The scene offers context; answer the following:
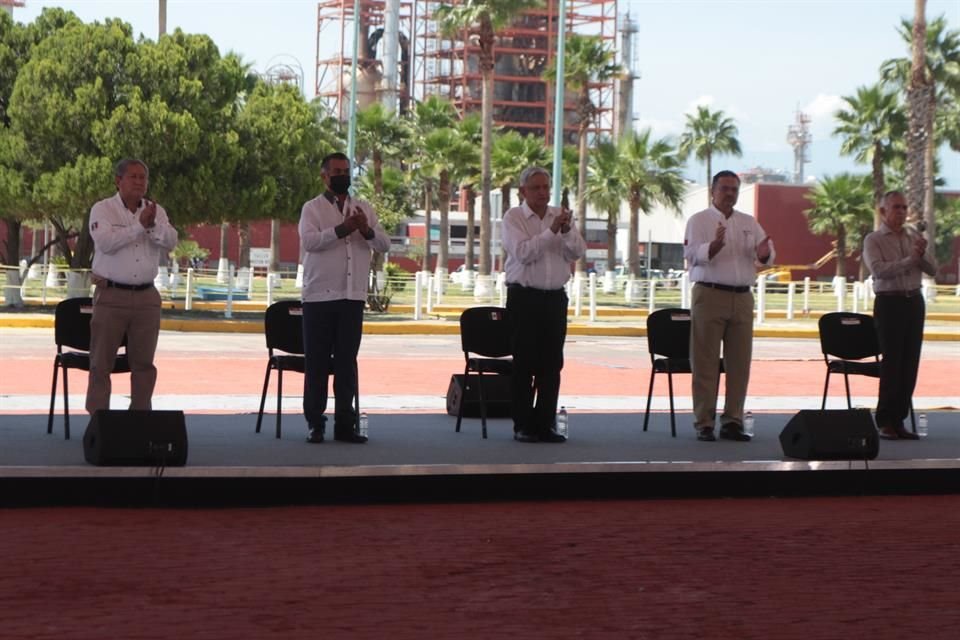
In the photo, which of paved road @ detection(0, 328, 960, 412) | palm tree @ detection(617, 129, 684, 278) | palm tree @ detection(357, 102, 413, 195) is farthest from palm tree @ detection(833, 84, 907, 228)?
paved road @ detection(0, 328, 960, 412)

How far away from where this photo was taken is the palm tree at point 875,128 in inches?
2280

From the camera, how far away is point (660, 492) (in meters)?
8.70

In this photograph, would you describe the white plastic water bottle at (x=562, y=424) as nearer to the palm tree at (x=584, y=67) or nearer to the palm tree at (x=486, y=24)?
the palm tree at (x=486, y=24)

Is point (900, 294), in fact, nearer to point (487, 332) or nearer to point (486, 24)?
point (487, 332)

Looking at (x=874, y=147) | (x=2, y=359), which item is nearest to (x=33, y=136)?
(x=2, y=359)

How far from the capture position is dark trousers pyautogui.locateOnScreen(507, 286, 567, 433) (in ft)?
31.7

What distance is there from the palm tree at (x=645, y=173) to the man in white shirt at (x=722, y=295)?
49.1 metres

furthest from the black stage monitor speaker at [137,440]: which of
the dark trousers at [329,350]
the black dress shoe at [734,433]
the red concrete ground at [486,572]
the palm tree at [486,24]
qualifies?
the palm tree at [486,24]

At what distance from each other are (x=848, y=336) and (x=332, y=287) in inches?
147

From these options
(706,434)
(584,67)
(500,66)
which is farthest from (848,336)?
(500,66)

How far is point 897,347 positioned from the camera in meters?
10.3

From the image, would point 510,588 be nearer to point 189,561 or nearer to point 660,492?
point 189,561

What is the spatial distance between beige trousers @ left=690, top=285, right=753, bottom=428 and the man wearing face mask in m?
2.13

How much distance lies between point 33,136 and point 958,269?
64.4 meters
